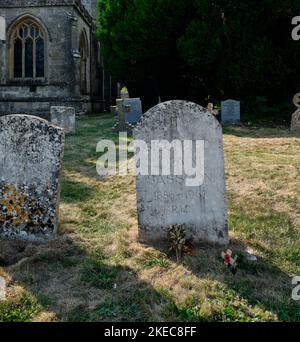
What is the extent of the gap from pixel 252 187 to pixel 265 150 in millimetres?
2840

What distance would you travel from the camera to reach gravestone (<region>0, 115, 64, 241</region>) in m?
4.73

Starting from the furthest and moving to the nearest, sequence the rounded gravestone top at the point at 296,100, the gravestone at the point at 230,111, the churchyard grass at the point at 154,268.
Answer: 1. the rounded gravestone top at the point at 296,100
2. the gravestone at the point at 230,111
3. the churchyard grass at the point at 154,268

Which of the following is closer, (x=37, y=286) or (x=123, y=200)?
(x=37, y=286)

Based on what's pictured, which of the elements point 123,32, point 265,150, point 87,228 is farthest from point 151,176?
point 123,32

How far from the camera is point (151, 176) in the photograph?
475cm

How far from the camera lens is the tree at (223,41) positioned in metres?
13.2

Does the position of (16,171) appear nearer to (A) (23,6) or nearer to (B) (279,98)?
(B) (279,98)

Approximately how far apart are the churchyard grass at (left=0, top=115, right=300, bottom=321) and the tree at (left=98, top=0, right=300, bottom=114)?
7.74 metres

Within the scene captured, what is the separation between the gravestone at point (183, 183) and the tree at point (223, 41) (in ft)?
31.4

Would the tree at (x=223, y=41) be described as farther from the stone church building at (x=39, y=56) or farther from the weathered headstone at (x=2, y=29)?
the weathered headstone at (x=2, y=29)

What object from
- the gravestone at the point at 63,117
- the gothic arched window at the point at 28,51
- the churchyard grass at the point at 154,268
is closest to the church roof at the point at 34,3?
the gothic arched window at the point at 28,51

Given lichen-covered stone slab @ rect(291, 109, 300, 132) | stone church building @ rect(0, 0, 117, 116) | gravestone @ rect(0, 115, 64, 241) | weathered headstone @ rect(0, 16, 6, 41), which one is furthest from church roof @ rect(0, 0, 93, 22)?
gravestone @ rect(0, 115, 64, 241)

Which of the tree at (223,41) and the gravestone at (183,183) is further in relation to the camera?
the tree at (223,41)
